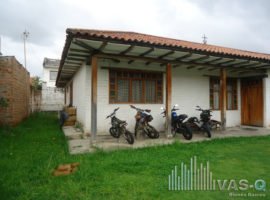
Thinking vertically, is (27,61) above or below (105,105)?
above

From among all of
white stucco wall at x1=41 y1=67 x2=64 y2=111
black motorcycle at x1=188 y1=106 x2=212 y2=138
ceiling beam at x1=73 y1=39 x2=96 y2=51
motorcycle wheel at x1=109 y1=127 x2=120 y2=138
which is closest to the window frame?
motorcycle wheel at x1=109 y1=127 x2=120 y2=138

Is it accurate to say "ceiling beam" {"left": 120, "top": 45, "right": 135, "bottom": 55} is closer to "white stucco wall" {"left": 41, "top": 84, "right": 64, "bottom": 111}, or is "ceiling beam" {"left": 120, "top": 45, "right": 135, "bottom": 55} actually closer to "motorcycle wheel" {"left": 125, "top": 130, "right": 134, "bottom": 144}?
"motorcycle wheel" {"left": 125, "top": 130, "right": 134, "bottom": 144}

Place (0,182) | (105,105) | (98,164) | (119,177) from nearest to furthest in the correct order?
(0,182) → (119,177) → (98,164) → (105,105)

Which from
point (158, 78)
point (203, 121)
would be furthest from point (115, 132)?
point (203, 121)

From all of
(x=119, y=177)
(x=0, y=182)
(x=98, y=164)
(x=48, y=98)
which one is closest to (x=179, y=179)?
(x=119, y=177)

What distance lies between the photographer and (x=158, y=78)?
25.9 ft

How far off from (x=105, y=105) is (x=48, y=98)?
14106mm

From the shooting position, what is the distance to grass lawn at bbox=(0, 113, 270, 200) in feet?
8.79

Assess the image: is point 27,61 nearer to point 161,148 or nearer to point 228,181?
A: point 161,148

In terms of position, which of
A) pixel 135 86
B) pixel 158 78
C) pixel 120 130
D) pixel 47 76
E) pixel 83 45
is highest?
pixel 47 76

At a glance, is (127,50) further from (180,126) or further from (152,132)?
(180,126)

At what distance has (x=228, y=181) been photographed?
10.1ft

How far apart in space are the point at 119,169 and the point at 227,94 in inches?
292

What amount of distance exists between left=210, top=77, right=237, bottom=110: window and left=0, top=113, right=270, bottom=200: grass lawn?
3.33m
